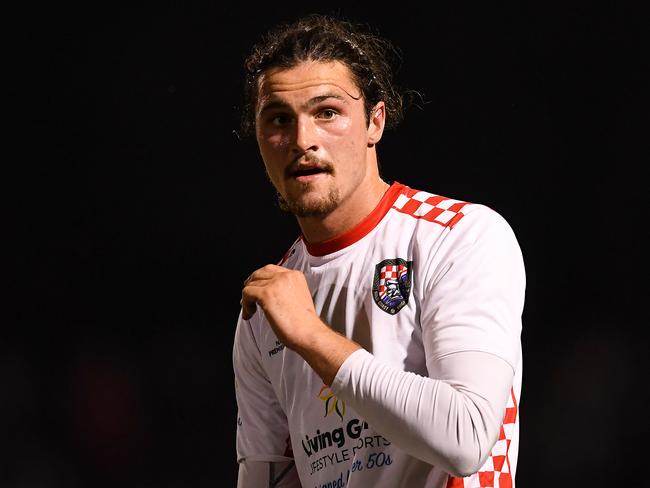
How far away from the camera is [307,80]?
1444 mm

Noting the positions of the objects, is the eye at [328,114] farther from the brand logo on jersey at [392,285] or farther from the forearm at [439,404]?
the forearm at [439,404]

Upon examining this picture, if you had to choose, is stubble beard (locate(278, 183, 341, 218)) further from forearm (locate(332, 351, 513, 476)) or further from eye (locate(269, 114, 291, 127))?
forearm (locate(332, 351, 513, 476))

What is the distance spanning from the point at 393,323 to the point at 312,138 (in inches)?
11.9

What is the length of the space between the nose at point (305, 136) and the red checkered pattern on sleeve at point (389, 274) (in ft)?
0.69

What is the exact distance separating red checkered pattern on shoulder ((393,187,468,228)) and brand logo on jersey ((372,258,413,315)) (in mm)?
80

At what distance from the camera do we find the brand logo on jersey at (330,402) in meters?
1.37

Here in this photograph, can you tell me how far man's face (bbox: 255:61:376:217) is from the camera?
1420mm

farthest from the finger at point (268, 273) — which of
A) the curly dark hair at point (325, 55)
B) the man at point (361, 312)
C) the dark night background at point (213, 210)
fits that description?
the dark night background at point (213, 210)

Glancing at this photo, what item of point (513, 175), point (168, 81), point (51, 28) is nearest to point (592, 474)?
point (513, 175)

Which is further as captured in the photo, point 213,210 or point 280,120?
point 213,210

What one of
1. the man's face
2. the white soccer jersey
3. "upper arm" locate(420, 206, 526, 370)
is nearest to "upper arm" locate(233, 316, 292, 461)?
the white soccer jersey

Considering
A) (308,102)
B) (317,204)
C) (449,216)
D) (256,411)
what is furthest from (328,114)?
(256,411)

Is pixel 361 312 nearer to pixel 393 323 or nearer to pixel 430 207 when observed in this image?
pixel 393 323

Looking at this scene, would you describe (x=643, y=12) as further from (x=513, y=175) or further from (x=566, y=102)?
(x=513, y=175)
